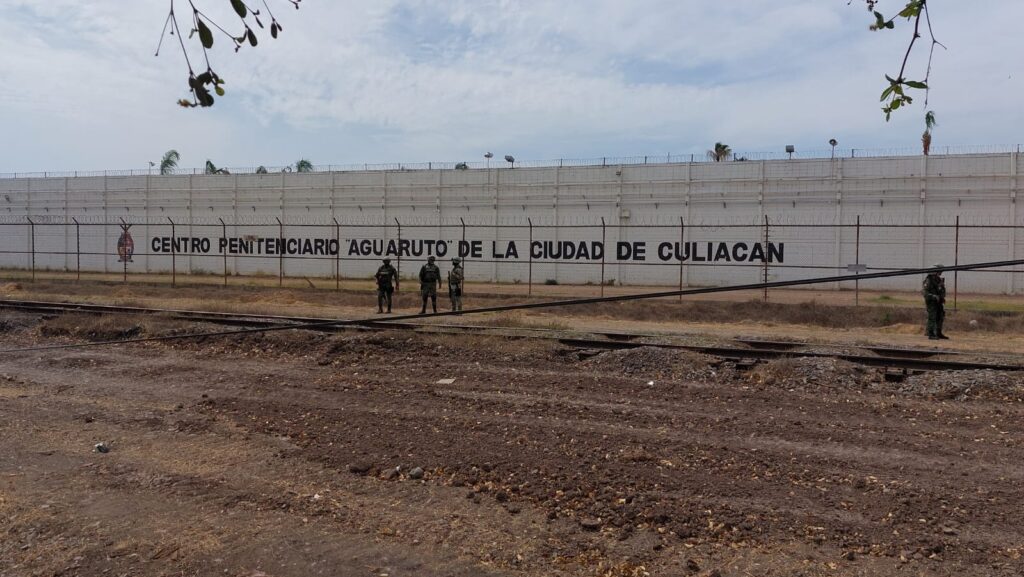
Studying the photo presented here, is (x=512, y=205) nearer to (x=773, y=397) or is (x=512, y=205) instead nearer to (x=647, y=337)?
(x=647, y=337)

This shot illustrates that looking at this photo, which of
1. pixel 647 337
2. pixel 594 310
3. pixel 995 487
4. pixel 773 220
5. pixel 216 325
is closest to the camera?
pixel 995 487

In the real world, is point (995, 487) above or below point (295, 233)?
below

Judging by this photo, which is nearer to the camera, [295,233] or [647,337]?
[647,337]

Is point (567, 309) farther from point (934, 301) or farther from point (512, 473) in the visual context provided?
point (512, 473)

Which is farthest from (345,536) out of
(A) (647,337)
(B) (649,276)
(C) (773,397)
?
(B) (649,276)

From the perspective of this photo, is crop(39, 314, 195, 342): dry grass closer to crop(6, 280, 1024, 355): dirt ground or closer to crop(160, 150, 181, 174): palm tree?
crop(6, 280, 1024, 355): dirt ground

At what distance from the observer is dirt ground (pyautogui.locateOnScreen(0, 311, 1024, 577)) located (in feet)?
14.5

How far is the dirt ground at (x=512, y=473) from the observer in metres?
4.41

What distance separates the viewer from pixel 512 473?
5.79 meters

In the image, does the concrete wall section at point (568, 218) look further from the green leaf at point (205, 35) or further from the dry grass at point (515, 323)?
the green leaf at point (205, 35)

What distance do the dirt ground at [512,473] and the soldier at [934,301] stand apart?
5.72 m

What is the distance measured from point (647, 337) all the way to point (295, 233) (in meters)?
27.9

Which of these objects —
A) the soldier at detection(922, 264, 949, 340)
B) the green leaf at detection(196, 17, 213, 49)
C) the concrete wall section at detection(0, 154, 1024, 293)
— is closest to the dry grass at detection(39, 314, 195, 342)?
the concrete wall section at detection(0, 154, 1024, 293)

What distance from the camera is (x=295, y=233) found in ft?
124
